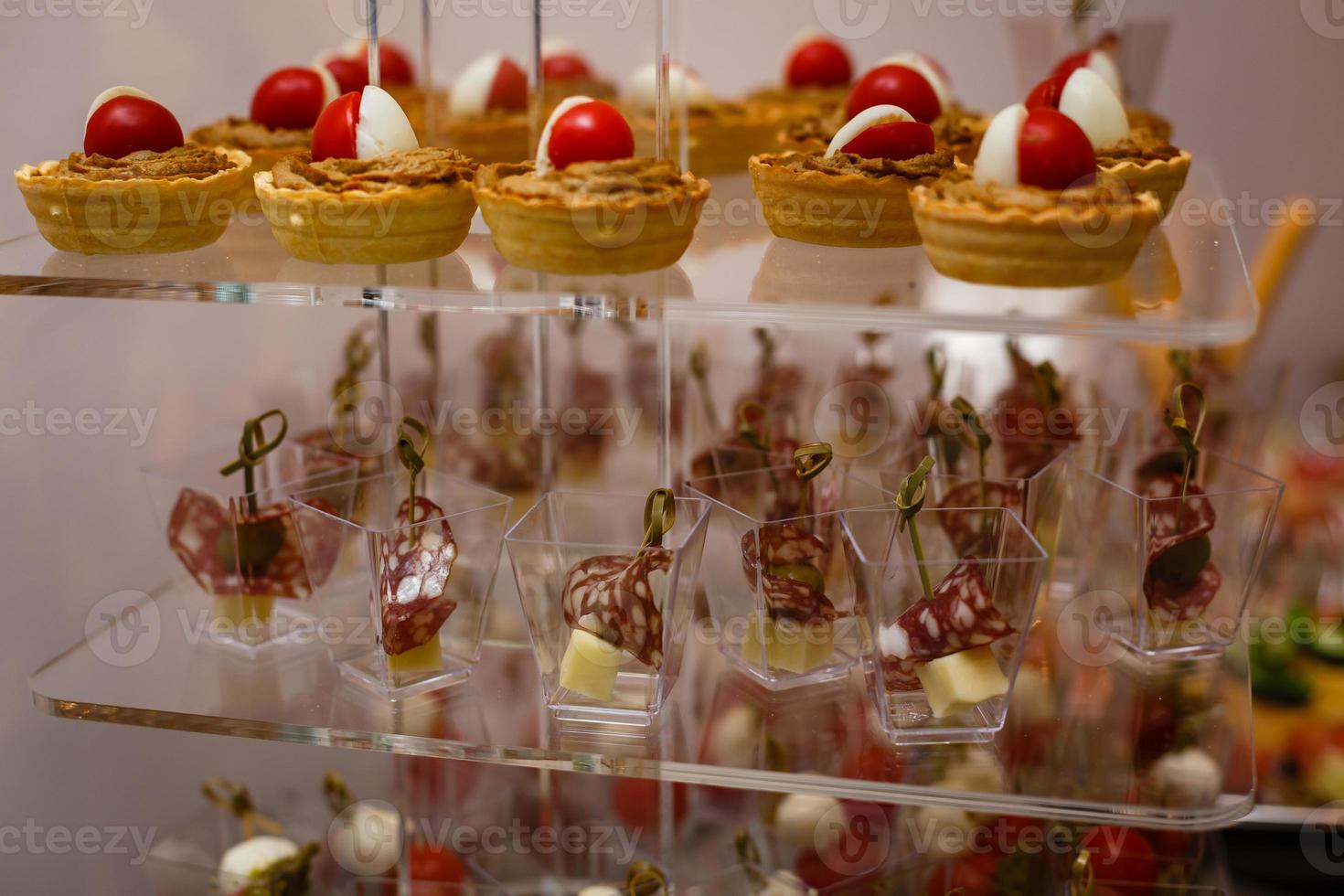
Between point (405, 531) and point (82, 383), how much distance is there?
675mm

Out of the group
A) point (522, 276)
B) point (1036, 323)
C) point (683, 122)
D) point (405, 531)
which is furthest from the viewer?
point (683, 122)

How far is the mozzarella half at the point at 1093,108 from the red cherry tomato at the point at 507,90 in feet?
2.35

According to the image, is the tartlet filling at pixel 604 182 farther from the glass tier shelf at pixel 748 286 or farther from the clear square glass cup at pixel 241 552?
the clear square glass cup at pixel 241 552

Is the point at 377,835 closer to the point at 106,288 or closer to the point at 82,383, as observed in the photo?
the point at 82,383

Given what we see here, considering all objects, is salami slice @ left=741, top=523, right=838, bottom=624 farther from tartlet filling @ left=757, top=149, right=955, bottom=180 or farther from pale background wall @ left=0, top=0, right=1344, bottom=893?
pale background wall @ left=0, top=0, right=1344, bottom=893

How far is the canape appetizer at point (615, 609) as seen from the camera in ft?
3.27

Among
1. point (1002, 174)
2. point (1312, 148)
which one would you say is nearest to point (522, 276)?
point (1002, 174)

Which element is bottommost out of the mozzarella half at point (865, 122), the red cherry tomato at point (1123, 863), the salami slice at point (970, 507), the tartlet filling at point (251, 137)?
the red cherry tomato at point (1123, 863)

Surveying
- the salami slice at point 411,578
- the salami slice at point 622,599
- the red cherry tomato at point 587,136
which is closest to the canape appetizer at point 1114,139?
the red cherry tomato at point 587,136

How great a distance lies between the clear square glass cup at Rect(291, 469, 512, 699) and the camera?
1.06 metres

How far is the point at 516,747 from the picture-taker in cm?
99

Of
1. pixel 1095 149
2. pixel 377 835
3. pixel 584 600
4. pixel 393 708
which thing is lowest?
pixel 377 835

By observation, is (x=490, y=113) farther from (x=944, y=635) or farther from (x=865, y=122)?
(x=944, y=635)

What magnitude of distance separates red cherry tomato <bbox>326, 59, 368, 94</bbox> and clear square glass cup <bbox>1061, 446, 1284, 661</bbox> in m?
0.87
